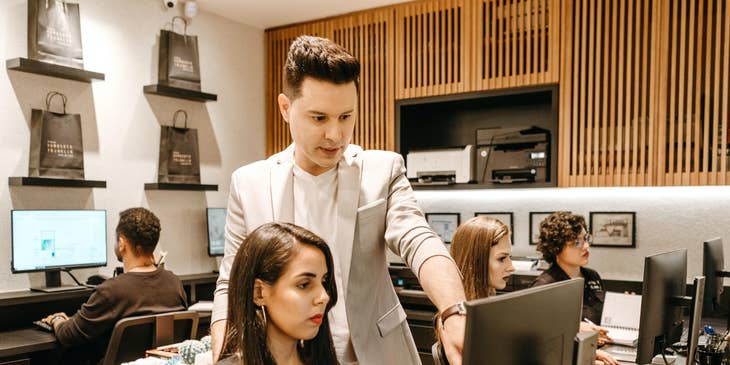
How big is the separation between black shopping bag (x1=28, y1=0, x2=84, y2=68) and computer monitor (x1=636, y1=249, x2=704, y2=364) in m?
3.49

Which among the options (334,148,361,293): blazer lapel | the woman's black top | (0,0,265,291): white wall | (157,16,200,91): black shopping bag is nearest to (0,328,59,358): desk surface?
(0,0,265,291): white wall

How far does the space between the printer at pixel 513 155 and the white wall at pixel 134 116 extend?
7.02 ft

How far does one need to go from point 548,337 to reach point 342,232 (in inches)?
20.5

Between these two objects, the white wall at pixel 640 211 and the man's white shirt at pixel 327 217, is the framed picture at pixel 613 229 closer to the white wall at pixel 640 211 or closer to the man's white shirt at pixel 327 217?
the white wall at pixel 640 211

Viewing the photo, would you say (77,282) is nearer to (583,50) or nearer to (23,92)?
(23,92)

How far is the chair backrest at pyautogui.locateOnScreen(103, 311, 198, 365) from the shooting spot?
2723mm

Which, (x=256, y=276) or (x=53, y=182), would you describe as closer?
(x=256, y=276)

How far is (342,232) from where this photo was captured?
1.40 metres

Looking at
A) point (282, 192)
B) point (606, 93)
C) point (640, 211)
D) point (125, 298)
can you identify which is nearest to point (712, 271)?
point (640, 211)

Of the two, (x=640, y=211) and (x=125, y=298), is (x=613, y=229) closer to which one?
(x=640, y=211)

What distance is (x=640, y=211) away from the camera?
13.7ft

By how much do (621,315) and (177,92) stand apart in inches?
132

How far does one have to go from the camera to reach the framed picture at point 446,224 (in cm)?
492

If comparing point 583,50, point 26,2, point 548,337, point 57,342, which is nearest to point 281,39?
point 26,2
